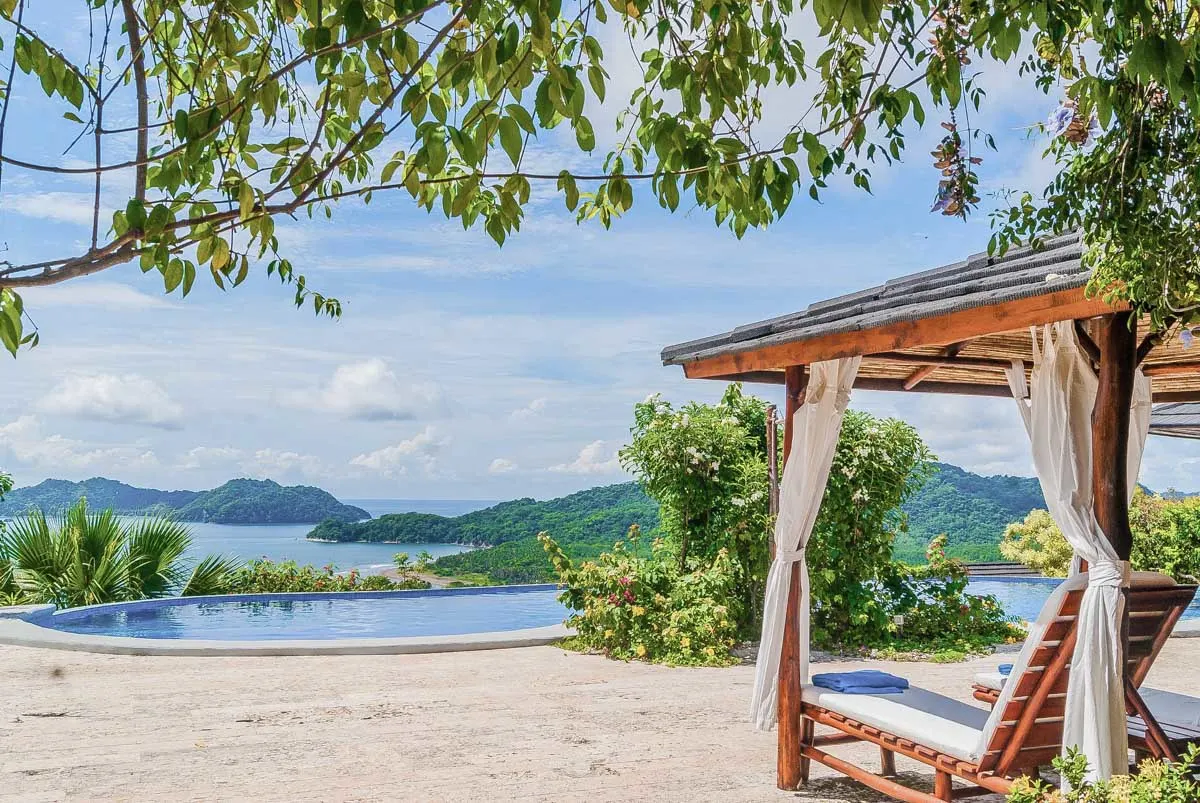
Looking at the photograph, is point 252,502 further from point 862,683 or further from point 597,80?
point 597,80

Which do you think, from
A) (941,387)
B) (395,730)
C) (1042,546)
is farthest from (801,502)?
(1042,546)

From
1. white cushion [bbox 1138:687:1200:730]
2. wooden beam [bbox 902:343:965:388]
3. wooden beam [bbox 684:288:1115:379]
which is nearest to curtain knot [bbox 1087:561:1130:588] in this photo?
wooden beam [bbox 684:288:1115:379]

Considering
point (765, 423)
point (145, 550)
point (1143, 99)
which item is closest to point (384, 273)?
point (145, 550)

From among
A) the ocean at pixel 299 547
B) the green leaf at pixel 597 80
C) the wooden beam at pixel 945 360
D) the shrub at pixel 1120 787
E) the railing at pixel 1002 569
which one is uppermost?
the green leaf at pixel 597 80

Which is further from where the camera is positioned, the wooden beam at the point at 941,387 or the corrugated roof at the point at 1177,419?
the corrugated roof at the point at 1177,419

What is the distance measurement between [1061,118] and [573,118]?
1778 millimetres

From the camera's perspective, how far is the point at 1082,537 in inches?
148

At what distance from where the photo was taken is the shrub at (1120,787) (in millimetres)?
3186

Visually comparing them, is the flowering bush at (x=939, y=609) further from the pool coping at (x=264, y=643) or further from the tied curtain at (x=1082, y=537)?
the tied curtain at (x=1082, y=537)

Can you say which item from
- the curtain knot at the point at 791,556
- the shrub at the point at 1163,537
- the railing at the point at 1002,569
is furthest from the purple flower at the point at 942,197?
the railing at the point at 1002,569

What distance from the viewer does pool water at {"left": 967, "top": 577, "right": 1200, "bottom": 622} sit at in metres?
12.6

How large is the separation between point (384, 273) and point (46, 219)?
40.3ft

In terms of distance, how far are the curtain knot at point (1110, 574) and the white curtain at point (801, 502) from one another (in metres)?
1.44

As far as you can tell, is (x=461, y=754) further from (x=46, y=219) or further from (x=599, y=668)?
(x=46, y=219)
